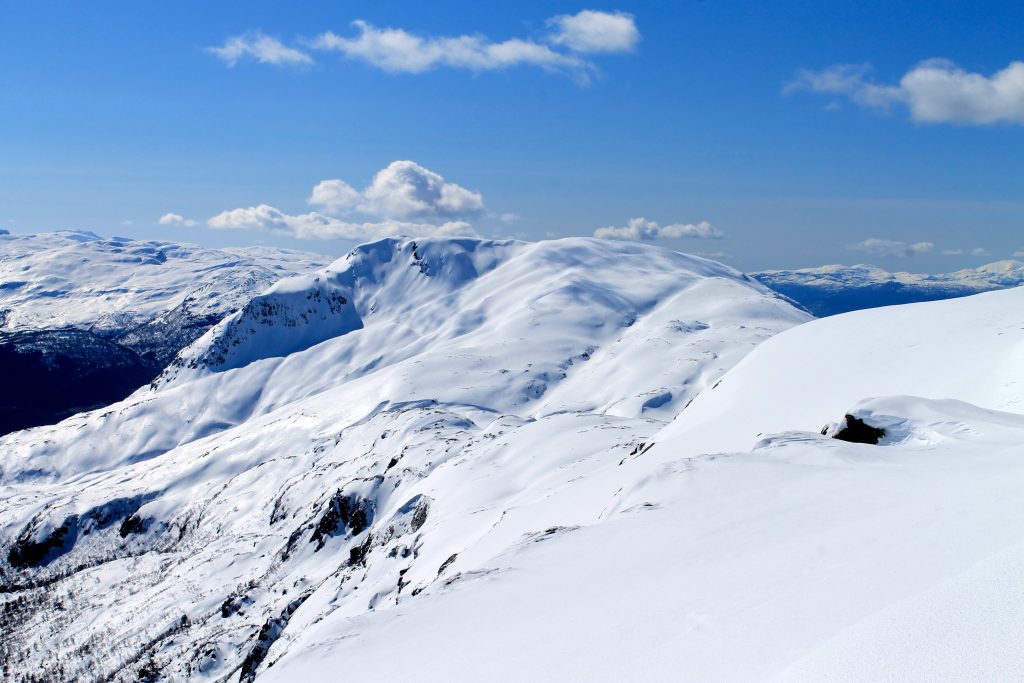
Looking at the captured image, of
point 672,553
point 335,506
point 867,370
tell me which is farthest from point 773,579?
point 335,506

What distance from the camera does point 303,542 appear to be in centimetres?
6762

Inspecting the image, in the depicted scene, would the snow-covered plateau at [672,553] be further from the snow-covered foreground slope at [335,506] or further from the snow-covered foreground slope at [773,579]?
the snow-covered foreground slope at [335,506]

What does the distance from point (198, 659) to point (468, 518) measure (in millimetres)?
24358

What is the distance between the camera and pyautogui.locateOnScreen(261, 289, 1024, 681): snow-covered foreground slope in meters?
8.17

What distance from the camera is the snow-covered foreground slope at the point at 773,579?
817 cm

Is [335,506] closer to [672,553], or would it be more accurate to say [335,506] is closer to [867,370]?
[867,370]

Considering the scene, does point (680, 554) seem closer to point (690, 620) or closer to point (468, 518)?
point (690, 620)

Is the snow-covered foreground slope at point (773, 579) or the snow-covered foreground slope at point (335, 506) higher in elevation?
the snow-covered foreground slope at point (773, 579)

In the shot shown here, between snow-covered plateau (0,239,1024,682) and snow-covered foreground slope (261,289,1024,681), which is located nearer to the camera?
snow-covered foreground slope (261,289,1024,681)

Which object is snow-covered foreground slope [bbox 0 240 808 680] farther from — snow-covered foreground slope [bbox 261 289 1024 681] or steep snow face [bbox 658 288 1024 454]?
steep snow face [bbox 658 288 1024 454]

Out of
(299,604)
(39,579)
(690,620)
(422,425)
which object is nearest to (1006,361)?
(690,620)

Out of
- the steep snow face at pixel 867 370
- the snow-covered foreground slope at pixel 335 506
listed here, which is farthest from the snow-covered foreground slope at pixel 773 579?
the snow-covered foreground slope at pixel 335 506

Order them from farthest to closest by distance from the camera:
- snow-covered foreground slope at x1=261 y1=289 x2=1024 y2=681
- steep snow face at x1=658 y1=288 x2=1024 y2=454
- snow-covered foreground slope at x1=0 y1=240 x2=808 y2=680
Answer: snow-covered foreground slope at x1=0 y1=240 x2=808 y2=680 → steep snow face at x1=658 y1=288 x2=1024 y2=454 → snow-covered foreground slope at x1=261 y1=289 x2=1024 y2=681

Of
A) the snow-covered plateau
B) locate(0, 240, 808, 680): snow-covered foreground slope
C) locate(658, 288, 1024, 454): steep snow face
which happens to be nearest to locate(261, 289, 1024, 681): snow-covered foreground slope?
the snow-covered plateau
